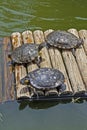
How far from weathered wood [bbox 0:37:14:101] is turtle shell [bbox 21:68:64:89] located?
0.29m

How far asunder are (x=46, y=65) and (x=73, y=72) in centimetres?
54

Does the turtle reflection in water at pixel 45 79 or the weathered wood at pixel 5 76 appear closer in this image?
the turtle reflection in water at pixel 45 79

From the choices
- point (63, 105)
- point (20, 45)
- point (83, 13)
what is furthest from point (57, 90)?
point (83, 13)

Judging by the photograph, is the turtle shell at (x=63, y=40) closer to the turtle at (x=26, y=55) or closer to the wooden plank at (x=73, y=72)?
the wooden plank at (x=73, y=72)

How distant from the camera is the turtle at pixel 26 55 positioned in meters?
6.44

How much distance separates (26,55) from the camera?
6.45 m

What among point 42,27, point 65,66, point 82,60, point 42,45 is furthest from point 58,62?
point 42,27

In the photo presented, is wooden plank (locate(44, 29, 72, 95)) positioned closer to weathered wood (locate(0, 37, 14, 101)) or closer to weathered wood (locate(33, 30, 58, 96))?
weathered wood (locate(33, 30, 58, 96))

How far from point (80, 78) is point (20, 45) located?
5.42ft

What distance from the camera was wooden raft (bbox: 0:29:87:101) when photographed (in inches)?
231

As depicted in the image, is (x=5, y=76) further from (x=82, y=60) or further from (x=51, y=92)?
(x=82, y=60)

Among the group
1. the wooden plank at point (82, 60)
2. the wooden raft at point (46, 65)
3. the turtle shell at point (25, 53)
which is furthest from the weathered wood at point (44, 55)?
the wooden plank at point (82, 60)

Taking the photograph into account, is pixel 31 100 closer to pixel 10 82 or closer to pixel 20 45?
pixel 10 82

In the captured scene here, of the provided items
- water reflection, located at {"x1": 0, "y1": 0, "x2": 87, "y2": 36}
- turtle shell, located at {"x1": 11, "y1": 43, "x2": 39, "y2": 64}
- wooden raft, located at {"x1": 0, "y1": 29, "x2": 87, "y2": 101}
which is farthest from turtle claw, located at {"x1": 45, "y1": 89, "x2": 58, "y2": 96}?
water reflection, located at {"x1": 0, "y1": 0, "x2": 87, "y2": 36}
